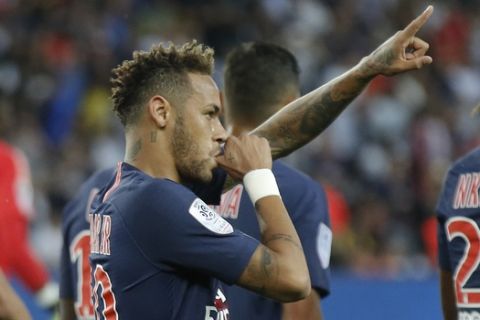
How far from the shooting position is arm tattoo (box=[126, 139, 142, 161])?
13.0 ft

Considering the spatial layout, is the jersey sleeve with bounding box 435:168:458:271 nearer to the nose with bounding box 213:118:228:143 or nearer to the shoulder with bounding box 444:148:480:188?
the shoulder with bounding box 444:148:480:188

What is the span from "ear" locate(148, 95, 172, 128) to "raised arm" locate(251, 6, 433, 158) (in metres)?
0.66

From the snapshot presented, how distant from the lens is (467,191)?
4801mm

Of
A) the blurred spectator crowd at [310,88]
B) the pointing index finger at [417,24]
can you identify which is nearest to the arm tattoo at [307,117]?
the pointing index finger at [417,24]

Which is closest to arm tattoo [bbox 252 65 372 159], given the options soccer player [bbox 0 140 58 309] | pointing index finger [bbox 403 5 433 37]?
pointing index finger [bbox 403 5 433 37]

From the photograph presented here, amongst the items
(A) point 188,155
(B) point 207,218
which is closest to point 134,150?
(A) point 188,155

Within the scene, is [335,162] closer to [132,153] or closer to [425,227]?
[425,227]

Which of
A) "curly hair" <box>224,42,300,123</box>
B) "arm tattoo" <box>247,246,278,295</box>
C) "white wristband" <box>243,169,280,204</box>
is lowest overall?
"arm tattoo" <box>247,246,278,295</box>

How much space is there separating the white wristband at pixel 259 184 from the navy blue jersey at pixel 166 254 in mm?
149

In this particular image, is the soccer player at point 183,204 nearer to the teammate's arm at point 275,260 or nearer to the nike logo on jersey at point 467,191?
the teammate's arm at point 275,260

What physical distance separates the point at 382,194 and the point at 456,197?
7.46 metres

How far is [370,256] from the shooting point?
37.1ft

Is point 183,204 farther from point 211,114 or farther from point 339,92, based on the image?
point 339,92

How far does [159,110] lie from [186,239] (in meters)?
0.49
